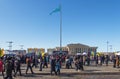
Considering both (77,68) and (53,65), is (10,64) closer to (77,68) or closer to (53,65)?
(53,65)

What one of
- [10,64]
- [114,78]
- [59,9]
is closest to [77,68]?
[114,78]

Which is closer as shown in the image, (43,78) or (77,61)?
(43,78)

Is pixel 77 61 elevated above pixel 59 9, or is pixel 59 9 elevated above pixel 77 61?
pixel 59 9

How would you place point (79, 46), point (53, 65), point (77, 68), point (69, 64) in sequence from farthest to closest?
point (79, 46)
point (69, 64)
point (77, 68)
point (53, 65)

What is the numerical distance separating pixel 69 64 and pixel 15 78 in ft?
38.9

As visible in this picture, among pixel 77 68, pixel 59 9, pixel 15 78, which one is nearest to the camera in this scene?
pixel 15 78

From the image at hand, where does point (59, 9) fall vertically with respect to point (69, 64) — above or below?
above

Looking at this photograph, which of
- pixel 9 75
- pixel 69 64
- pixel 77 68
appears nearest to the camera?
pixel 9 75

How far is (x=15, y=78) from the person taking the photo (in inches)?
874

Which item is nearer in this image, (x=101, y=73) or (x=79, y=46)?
(x=101, y=73)

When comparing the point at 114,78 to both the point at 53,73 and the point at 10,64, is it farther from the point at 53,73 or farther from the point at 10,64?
the point at 10,64

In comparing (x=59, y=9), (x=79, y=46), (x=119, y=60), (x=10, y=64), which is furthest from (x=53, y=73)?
(x=79, y=46)

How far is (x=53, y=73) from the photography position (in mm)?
26156

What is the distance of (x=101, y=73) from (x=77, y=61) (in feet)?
12.6
